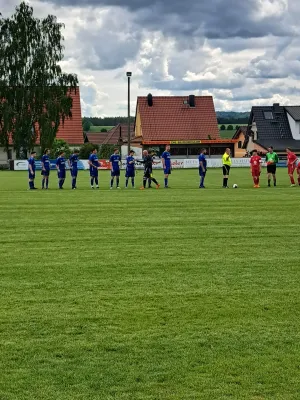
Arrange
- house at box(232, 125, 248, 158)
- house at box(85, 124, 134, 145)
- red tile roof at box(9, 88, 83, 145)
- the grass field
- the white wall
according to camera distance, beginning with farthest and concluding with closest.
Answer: house at box(85, 124, 134, 145) < house at box(232, 125, 248, 158) < red tile roof at box(9, 88, 83, 145) < the white wall < the grass field

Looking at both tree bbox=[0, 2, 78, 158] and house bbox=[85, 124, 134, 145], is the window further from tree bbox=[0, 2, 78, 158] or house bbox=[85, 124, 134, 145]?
tree bbox=[0, 2, 78, 158]

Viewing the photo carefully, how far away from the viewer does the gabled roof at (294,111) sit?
81.6 meters

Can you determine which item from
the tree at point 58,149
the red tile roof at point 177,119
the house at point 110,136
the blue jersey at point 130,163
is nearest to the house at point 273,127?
the red tile roof at point 177,119

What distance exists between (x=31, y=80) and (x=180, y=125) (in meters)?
25.0

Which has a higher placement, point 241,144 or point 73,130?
point 73,130

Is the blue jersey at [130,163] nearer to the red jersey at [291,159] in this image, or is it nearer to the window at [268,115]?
the red jersey at [291,159]

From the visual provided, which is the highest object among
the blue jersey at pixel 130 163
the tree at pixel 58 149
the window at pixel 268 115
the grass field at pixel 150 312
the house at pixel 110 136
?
the window at pixel 268 115

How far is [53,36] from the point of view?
63.8 meters

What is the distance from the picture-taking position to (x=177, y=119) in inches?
3317

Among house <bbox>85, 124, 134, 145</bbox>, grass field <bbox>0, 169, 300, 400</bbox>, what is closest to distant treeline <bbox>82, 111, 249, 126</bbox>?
house <bbox>85, 124, 134, 145</bbox>

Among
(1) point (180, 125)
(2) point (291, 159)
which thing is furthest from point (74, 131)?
(2) point (291, 159)

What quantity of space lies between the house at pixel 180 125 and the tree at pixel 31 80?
17563 millimetres

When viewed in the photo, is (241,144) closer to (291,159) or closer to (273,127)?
(273,127)

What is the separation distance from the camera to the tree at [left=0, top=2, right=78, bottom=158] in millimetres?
62812
